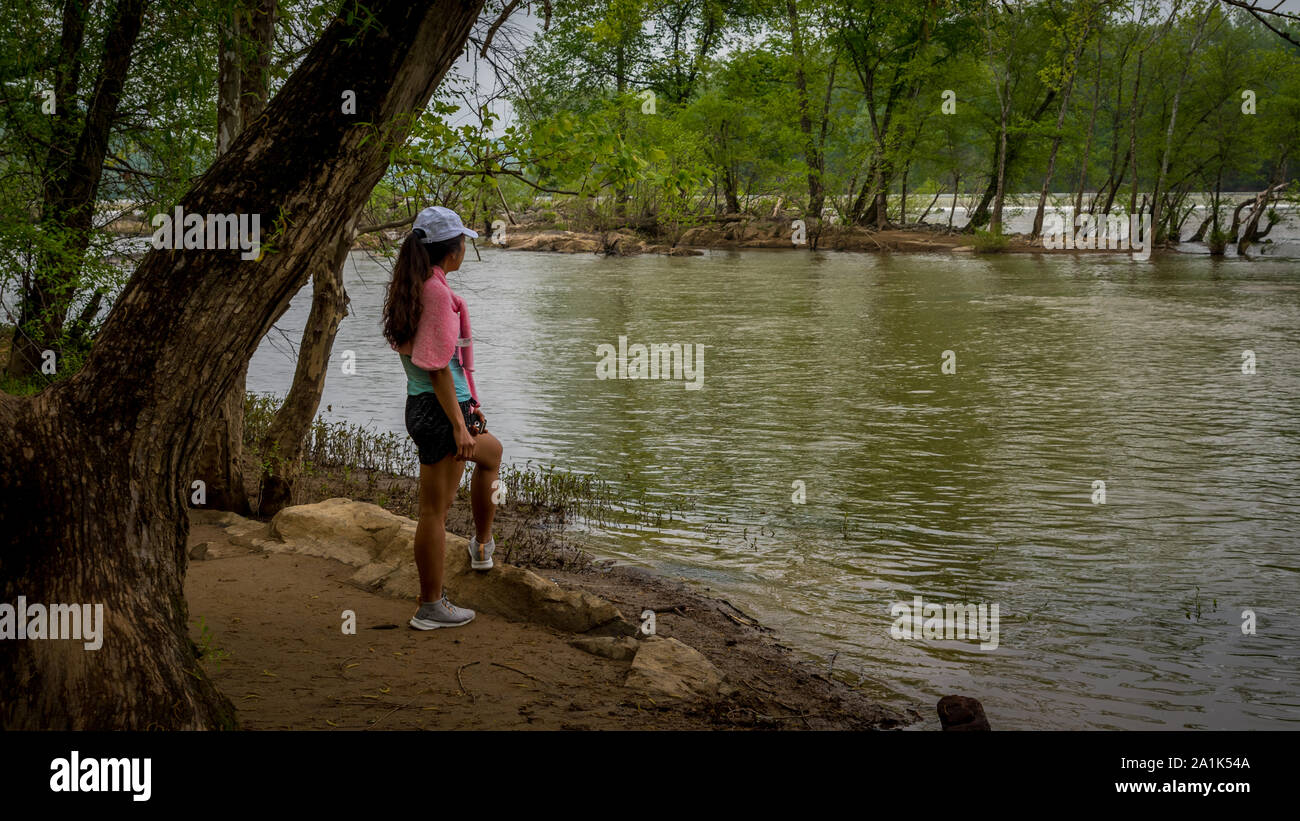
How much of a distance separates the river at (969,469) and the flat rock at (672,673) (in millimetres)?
1409

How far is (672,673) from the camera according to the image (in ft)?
18.3

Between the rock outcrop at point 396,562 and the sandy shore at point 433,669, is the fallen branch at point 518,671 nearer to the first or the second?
the sandy shore at point 433,669

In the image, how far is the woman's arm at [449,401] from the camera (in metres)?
5.62

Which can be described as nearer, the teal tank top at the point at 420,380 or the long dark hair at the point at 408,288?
the long dark hair at the point at 408,288

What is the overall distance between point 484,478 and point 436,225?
59.0 inches

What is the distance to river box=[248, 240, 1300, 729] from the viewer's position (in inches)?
282

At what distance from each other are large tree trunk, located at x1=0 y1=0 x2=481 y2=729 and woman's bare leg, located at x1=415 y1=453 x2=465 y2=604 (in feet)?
5.73

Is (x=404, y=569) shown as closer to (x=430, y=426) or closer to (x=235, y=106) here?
(x=430, y=426)

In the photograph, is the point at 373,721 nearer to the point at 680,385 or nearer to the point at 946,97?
the point at 680,385

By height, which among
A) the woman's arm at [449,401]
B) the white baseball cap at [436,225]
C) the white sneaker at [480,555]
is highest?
the white baseball cap at [436,225]

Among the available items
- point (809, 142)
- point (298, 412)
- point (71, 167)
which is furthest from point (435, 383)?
point (809, 142)

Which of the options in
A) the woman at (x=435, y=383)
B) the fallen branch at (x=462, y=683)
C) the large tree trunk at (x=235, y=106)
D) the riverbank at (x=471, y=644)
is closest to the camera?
the riverbank at (x=471, y=644)

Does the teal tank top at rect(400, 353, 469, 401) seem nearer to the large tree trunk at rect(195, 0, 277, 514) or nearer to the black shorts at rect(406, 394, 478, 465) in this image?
the black shorts at rect(406, 394, 478, 465)

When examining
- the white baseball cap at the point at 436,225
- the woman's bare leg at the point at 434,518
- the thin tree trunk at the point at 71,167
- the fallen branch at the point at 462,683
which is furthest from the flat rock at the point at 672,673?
the thin tree trunk at the point at 71,167
